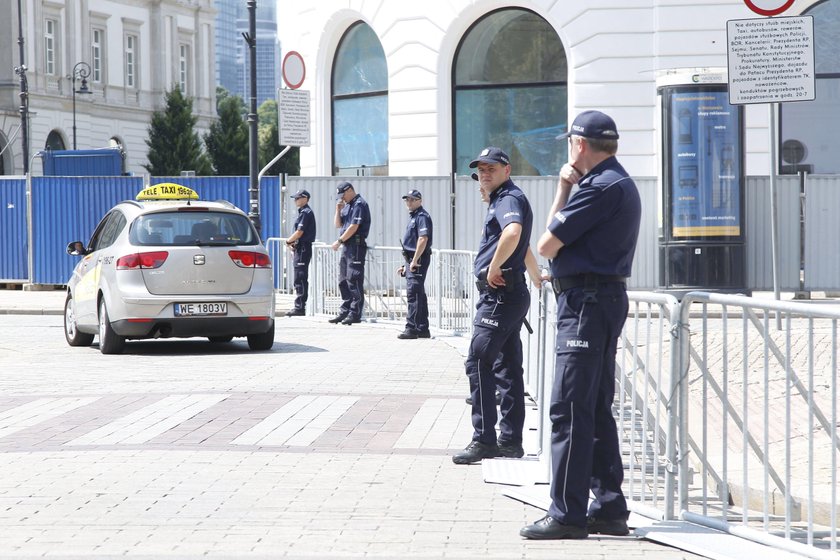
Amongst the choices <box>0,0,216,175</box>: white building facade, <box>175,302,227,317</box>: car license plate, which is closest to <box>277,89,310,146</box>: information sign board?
<box>175,302,227,317</box>: car license plate

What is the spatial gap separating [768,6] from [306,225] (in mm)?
9719

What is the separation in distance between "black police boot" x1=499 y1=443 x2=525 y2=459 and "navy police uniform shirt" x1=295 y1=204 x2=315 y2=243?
12.1 meters

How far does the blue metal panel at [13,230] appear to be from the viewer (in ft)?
88.8

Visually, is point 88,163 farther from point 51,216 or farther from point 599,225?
point 599,225

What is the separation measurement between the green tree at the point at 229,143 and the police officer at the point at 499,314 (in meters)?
61.5

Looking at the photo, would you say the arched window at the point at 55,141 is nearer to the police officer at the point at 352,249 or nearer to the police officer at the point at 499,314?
the police officer at the point at 352,249

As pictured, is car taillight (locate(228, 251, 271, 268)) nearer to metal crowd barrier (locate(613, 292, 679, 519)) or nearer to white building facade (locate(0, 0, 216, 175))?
metal crowd barrier (locate(613, 292, 679, 519))

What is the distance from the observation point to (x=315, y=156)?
92.9ft

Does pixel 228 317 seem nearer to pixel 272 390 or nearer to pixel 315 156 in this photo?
pixel 272 390

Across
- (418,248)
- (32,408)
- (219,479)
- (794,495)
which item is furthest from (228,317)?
(794,495)

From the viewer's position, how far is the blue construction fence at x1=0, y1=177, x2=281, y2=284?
88.2 ft

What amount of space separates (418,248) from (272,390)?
499 cm

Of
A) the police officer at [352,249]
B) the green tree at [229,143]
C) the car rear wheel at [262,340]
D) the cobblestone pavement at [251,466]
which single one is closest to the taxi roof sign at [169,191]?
the police officer at [352,249]

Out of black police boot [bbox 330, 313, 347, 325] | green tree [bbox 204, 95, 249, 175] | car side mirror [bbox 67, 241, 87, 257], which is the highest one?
green tree [bbox 204, 95, 249, 175]
